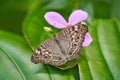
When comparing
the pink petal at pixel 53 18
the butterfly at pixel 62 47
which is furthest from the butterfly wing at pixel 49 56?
the pink petal at pixel 53 18

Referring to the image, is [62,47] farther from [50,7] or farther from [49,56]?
[50,7]

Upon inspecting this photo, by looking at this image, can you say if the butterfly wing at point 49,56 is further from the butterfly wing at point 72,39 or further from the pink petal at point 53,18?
the pink petal at point 53,18

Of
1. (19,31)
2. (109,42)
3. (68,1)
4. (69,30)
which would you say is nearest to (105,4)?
(68,1)

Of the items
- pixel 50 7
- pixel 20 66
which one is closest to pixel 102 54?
pixel 20 66

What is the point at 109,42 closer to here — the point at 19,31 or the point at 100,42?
the point at 100,42

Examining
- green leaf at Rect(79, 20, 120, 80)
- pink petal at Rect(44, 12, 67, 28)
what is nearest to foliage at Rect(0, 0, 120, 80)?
green leaf at Rect(79, 20, 120, 80)

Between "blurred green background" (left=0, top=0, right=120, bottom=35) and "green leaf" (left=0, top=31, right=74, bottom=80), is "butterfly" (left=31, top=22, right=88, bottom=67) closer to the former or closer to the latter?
"green leaf" (left=0, top=31, right=74, bottom=80)
